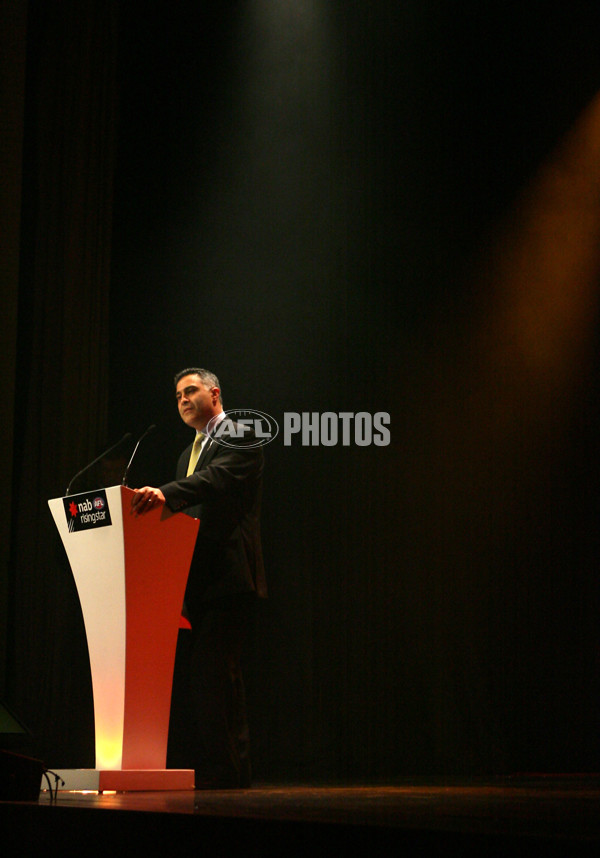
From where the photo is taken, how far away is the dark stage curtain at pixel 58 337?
11.2 feet

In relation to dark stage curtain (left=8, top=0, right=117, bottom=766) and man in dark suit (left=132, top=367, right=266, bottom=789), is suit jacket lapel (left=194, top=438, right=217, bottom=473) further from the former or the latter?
dark stage curtain (left=8, top=0, right=117, bottom=766)

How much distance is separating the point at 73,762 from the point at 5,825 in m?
1.69

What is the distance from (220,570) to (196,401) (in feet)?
1.74

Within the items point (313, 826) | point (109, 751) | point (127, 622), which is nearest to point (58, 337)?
point (127, 622)

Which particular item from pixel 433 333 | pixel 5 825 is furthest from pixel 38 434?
pixel 5 825

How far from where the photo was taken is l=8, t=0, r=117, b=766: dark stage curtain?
134 inches

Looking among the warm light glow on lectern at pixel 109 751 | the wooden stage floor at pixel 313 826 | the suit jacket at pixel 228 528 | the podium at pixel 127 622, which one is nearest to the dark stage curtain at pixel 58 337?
the suit jacket at pixel 228 528

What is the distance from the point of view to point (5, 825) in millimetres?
1747

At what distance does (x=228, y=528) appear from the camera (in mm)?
2914

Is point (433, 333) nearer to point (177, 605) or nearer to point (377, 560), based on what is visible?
point (377, 560)

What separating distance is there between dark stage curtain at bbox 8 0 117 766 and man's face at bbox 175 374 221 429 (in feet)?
2.07

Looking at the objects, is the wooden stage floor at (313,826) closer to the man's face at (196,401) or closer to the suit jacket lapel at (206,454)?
the suit jacket lapel at (206,454)

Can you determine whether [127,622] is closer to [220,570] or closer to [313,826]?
[220,570]

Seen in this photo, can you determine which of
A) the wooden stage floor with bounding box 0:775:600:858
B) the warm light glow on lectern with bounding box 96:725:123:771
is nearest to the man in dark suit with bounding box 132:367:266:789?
the warm light glow on lectern with bounding box 96:725:123:771
